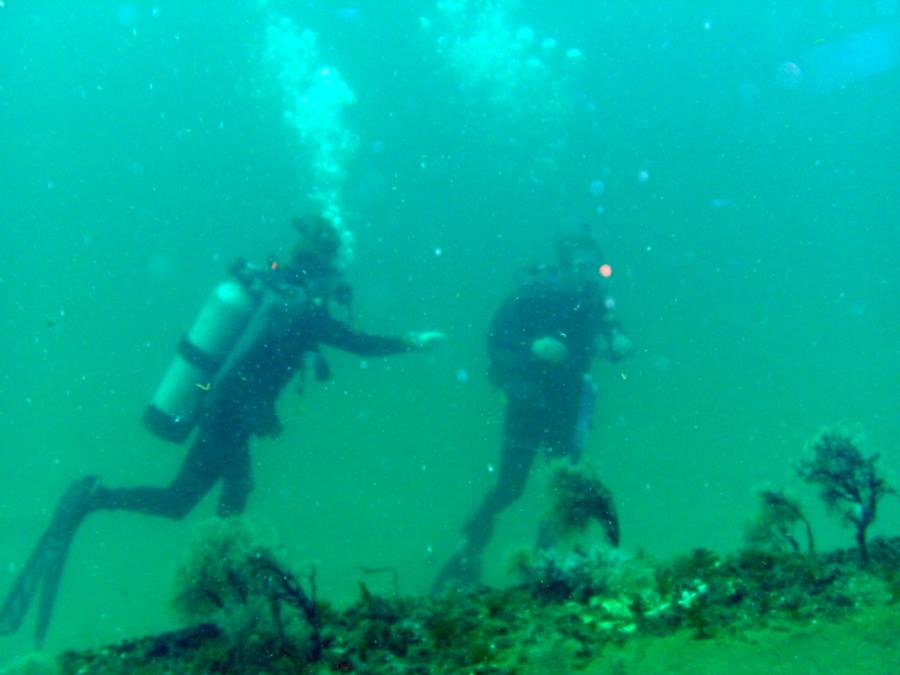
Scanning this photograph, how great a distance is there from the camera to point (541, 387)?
29.2 ft

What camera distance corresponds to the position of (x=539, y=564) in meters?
3.62

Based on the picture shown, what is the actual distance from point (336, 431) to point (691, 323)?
130ft

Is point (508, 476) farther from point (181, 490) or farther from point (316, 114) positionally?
point (316, 114)

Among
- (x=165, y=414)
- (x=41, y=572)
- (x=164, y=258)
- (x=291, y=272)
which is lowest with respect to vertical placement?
(x=41, y=572)

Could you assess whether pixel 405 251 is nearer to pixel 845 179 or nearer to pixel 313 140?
pixel 313 140

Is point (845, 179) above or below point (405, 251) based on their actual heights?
above

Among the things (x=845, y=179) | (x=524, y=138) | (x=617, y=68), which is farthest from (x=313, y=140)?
(x=845, y=179)

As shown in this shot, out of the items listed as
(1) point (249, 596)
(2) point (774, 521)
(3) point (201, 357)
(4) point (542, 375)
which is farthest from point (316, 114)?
(1) point (249, 596)

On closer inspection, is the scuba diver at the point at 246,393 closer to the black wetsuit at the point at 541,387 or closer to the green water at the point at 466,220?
the black wetsuit at the point at 541,387

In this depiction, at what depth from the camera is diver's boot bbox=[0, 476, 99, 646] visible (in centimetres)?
711

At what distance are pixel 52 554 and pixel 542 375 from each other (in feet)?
21.2

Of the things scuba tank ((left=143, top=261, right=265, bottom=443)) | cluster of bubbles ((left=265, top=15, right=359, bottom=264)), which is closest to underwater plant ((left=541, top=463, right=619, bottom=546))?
scuba tank ((left=143, top=261, right=265, bottom=443))

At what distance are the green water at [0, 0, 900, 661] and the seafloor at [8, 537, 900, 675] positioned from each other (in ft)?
94.0

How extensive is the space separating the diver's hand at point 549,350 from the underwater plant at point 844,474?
4.42 meters
